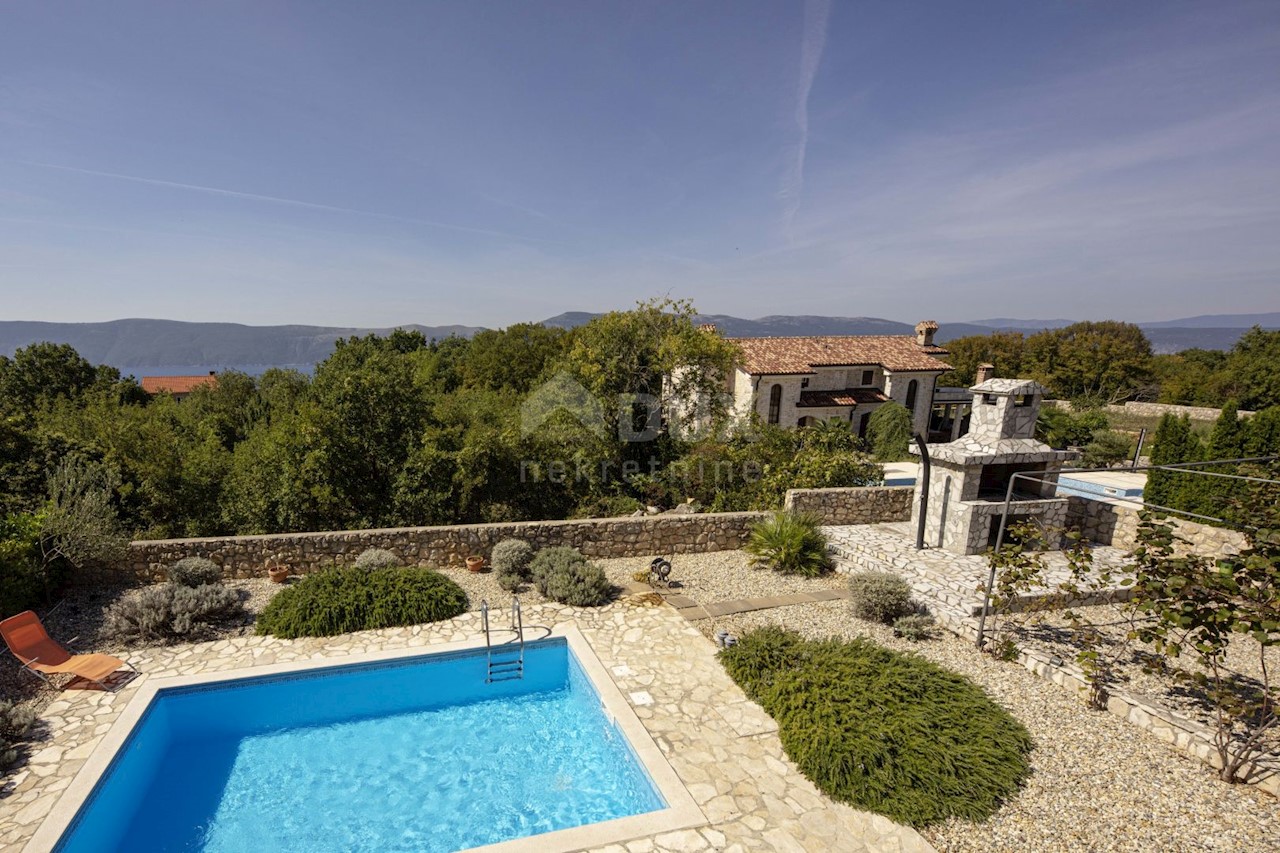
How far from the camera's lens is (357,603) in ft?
33.1

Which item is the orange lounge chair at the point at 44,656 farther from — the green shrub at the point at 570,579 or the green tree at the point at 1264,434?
the green tree at the point at 1264,434

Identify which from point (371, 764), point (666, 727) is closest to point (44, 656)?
point (371, 764)

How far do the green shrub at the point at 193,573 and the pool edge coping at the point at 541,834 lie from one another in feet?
9.32

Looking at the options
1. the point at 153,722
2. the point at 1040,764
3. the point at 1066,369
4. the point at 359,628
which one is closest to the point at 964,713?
the point at 1040,764

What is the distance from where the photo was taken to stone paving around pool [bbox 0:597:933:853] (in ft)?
18.9

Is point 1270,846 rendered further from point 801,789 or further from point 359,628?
point 359,628

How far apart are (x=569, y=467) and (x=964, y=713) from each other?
1177 centimetres

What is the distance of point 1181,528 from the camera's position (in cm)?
1260

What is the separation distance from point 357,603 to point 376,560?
1.43 m

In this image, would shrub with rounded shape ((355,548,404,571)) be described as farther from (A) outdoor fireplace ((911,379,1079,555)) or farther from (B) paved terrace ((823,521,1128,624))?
(A) outdoor fireplace ((911,379,1079,555))

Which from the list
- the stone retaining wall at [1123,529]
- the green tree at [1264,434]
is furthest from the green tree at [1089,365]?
the stone retaining wall at [1123,529]

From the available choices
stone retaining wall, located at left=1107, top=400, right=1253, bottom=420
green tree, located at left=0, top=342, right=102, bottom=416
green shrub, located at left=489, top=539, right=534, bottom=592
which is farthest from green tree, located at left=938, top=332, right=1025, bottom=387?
green tree, located at left=0, top=342, right=102, bottom=416

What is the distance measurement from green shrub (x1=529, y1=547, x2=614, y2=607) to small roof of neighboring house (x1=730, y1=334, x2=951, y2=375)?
19.4 m

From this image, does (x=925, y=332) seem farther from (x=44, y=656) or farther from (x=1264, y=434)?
(x=44, y=656)
